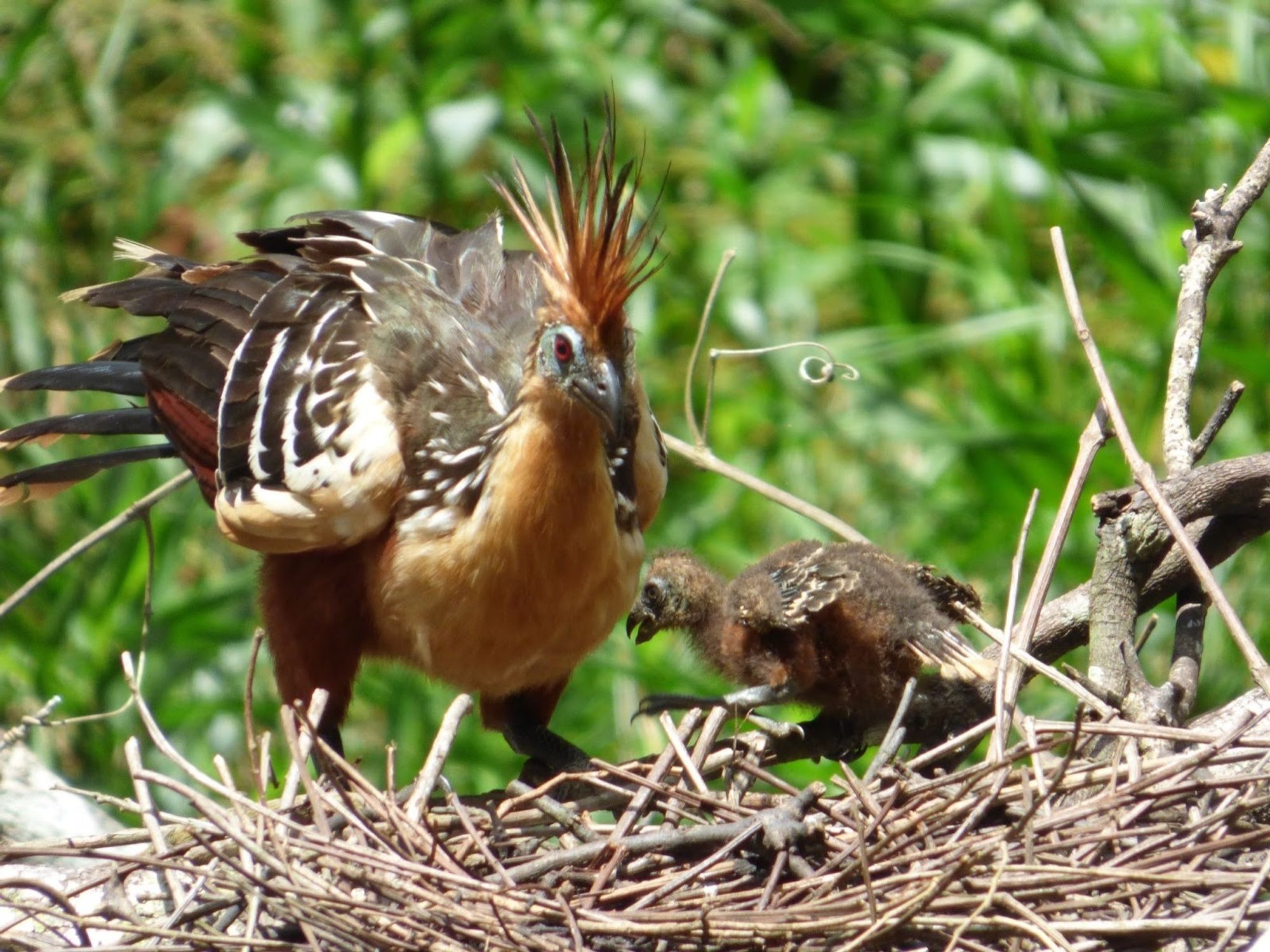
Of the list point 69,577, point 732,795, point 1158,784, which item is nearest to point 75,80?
point 69,577

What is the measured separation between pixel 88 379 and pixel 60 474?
310 mm

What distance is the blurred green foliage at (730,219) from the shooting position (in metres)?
6.32

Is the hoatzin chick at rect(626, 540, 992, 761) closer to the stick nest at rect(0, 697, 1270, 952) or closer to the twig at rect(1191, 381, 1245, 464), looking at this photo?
the stick nest at rect(0, 697, 1270, 952)

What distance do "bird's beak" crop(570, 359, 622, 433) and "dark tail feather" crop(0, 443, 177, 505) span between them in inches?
63.4

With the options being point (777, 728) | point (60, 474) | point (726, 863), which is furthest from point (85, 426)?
point (726, 863)

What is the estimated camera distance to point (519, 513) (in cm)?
394

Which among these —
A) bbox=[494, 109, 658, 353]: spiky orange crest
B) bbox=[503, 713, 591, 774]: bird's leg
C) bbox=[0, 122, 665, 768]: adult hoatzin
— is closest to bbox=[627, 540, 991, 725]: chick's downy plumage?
bbox=[0, 122, 665, 768]: adult hoatzin

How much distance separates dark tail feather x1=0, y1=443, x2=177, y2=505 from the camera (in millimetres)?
4820

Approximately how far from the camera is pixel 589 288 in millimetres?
3818

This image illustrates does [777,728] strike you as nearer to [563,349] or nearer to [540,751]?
[540,751]

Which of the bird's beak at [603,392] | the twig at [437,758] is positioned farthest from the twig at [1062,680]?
the twig at [437,758]

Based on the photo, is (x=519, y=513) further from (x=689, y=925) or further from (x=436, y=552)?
(x=689, y=925)

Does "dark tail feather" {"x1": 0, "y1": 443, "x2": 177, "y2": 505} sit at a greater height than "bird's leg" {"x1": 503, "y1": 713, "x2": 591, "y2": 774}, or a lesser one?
greater

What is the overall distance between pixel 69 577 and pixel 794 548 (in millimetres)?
3306
